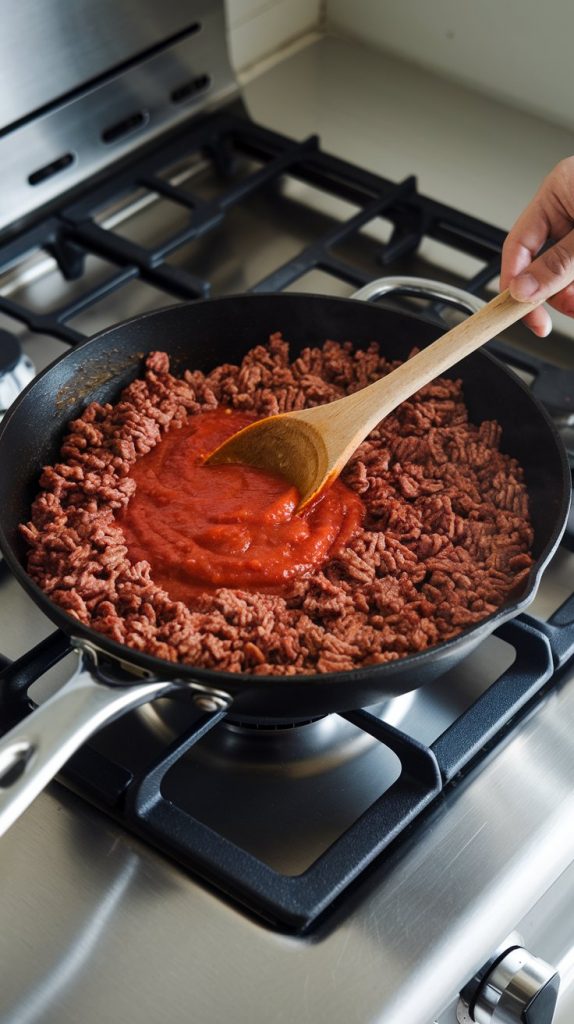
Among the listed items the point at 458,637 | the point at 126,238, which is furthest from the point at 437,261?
the point at 458,637

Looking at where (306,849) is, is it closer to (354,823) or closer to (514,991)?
(354,823)

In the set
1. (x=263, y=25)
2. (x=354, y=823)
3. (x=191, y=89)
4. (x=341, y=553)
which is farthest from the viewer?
(x=263, y=25)

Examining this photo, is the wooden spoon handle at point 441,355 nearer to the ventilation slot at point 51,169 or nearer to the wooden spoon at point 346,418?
the wooden spoon at point 346,418

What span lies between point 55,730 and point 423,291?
665mm

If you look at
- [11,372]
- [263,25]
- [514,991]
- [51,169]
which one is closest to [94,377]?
[11,372]

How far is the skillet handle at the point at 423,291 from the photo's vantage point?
120cm

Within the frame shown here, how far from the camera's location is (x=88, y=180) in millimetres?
1500

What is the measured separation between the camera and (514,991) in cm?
82

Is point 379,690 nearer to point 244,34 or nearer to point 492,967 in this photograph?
point 492,967

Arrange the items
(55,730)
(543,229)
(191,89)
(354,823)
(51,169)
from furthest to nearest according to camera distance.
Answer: (191,89)
(51,169)
(543,229)
(354,823)
(55,730)

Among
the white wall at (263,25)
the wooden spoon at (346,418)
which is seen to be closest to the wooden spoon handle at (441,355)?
the wooden spoon at (346,418)

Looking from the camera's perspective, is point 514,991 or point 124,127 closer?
point 514,991

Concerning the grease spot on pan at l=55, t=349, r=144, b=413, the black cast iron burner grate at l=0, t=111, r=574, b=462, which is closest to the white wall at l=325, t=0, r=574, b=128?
the black cast iron burner grate at l=0, t=111, r=574, b=462

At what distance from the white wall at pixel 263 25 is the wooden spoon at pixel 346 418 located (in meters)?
0.84
